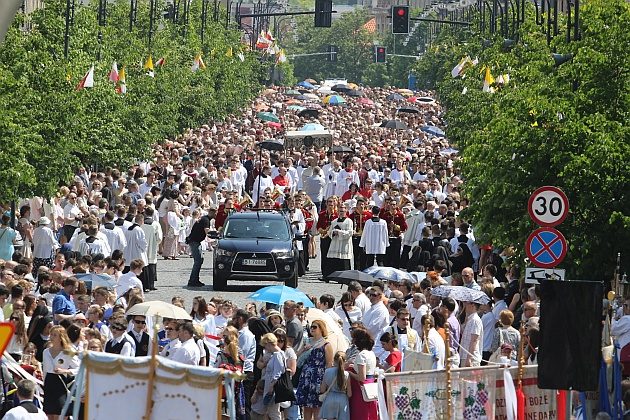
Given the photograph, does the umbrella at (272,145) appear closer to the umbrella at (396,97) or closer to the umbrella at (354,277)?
the umbrella at (354,277)

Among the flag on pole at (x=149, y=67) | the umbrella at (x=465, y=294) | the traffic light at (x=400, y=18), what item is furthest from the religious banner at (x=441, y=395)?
the traffic light at (x=400, y=18)

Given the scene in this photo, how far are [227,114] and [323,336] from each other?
71.1 meters

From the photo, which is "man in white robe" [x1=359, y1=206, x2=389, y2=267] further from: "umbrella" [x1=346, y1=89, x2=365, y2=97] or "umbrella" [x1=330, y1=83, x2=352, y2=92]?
"umbrella" [x1=346, y1=89, x2=365, y2=97]

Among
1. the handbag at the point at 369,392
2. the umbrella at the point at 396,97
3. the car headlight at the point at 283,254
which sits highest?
the handbag at the point at 369,392

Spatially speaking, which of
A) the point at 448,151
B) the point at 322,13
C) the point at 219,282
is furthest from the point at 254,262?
the point at 322,13

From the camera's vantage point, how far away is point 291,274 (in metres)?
31.2

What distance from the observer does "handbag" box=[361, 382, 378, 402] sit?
55.4 ft

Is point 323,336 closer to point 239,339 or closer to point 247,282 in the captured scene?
point 239,339

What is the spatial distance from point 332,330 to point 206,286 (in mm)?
14196

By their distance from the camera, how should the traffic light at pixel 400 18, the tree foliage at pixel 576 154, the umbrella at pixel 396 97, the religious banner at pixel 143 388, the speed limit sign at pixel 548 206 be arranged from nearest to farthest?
the religious banner at pixel 143 388 → the speed limit sign at pixel 548 206 → the tree foliage at pixel 576 154 → the traffic light at pixel 400 18 → the umbrella at pixel 396 97

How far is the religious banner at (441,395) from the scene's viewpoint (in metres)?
14.7

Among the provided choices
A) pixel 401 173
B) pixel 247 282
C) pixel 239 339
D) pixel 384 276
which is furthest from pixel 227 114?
pixel 239 339

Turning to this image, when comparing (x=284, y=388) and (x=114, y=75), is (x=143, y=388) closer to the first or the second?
(x=284, y=388)

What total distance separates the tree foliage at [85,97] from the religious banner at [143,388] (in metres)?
20.2
